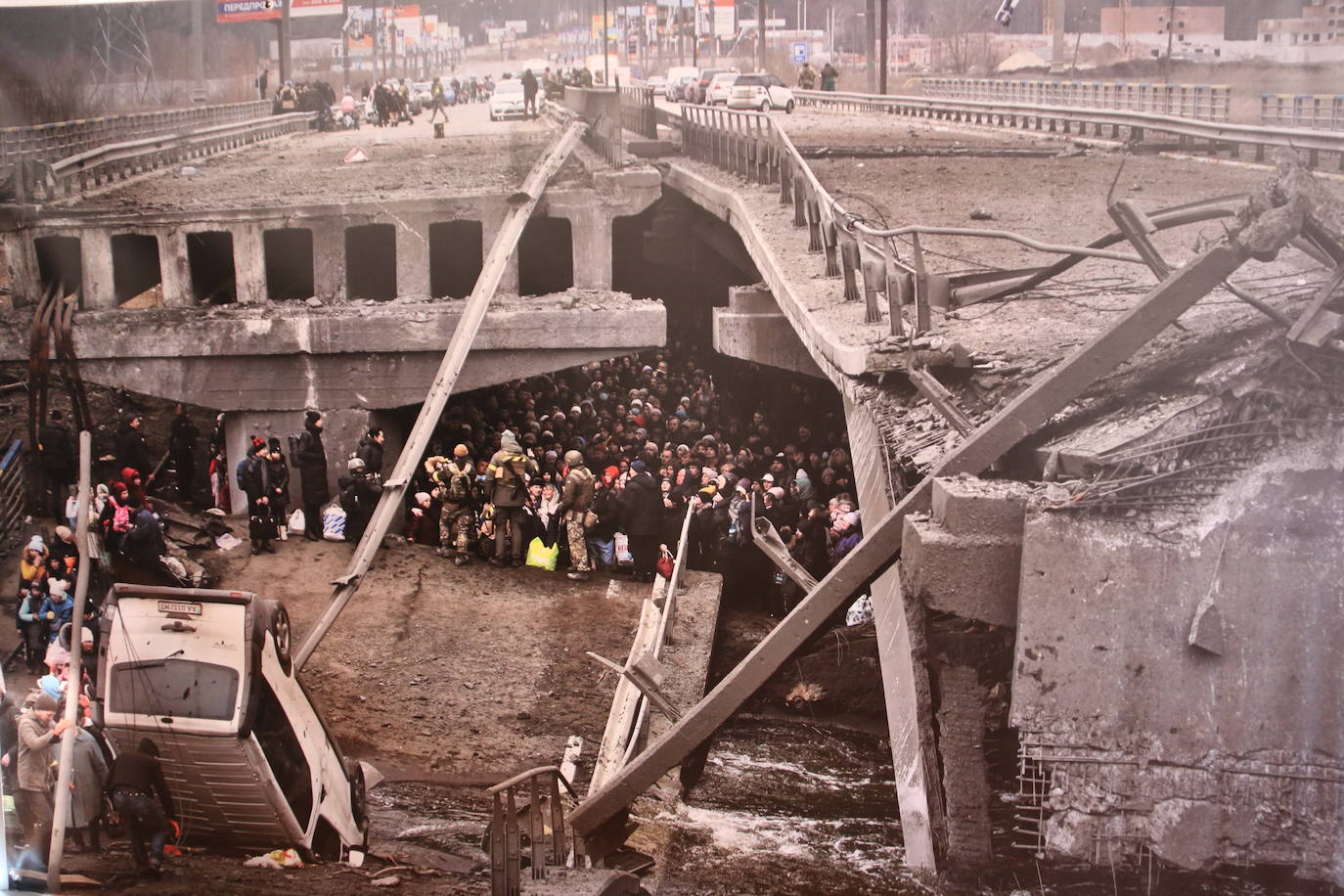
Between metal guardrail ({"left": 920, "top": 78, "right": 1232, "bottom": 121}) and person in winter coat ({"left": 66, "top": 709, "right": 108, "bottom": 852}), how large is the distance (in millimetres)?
18514

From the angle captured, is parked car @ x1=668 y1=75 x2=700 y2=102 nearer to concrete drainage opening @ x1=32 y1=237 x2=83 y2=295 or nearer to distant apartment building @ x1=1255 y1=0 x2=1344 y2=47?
concrete drainage opening @ x1=32 y1=237 x2=83 y2=295

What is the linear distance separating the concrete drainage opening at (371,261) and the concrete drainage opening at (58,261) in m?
5.37

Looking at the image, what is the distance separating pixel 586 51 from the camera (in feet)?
88.9

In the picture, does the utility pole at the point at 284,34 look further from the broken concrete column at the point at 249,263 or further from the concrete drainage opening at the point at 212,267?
the broken concrete column at the point at 249,263

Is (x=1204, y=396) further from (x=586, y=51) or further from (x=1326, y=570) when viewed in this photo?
(x=586, y=51)

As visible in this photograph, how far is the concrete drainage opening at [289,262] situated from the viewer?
18969 mm

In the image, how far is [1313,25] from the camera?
1270cm

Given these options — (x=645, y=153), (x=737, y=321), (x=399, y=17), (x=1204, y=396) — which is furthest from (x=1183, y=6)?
(x=645, y=153)

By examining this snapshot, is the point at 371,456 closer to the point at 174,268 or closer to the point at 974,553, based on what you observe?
the point at 174,268

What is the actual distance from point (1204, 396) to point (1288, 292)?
260 centimetres

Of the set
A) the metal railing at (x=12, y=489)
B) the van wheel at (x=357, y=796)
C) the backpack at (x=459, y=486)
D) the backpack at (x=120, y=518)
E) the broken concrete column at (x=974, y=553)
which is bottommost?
the van wheel at (x=357, y=796)

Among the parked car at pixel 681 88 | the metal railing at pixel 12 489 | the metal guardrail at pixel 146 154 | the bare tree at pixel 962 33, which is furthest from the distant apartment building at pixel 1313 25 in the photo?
the parked car at pixel 681 88

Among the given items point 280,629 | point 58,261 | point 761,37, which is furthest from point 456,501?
point 761,37

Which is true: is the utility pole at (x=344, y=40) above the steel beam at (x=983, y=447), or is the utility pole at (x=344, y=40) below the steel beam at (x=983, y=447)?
above
